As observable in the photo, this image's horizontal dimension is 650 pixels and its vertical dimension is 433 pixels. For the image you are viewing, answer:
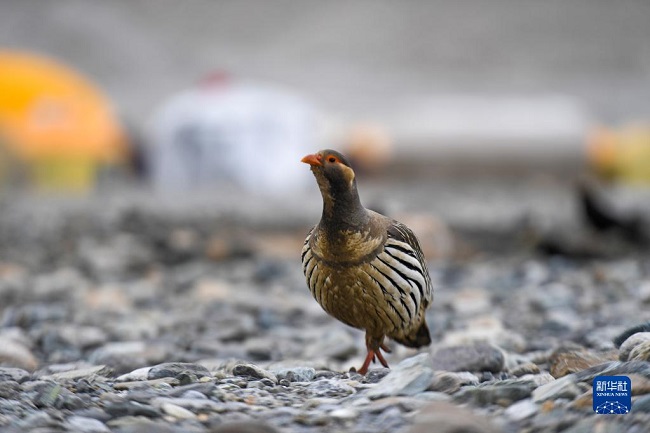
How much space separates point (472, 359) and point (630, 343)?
0.66m

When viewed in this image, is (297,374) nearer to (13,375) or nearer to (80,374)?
(80,374)

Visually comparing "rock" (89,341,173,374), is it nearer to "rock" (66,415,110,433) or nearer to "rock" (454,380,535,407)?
"rock" (66,415,110,433)

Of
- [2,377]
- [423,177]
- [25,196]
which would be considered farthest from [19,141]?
[2,377]

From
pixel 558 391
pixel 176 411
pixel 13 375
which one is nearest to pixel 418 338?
pixel 558 391

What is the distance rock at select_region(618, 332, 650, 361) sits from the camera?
3291 millimetres

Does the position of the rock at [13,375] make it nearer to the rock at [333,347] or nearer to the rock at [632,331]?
the rock at [333,347]

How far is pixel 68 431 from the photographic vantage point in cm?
258

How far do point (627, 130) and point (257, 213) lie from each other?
8698 mm

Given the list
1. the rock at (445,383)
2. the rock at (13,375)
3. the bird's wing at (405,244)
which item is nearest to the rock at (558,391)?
the rock at (445,383)

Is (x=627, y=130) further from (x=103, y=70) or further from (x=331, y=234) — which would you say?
(x=103, y=70)

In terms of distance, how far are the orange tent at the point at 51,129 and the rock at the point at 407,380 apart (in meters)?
11.0

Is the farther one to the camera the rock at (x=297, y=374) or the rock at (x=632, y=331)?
the rock at (x=632, y=331)

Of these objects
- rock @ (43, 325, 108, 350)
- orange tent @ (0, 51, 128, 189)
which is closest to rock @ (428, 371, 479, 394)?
rock @ (43, 325, 108, 350)

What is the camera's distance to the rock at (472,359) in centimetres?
371
